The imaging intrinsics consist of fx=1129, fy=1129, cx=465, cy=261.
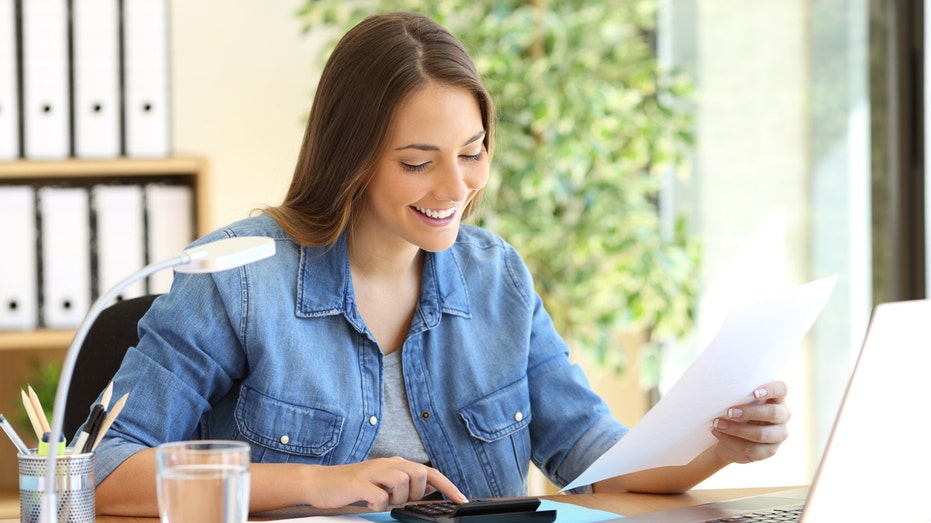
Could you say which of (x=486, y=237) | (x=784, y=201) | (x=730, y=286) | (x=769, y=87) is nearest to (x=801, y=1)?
(x=769, y=87)

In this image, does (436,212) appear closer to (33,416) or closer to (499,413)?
(499,413)

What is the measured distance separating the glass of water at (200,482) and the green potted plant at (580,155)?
167cm

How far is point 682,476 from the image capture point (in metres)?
1.27

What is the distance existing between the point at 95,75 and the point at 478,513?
1.54m

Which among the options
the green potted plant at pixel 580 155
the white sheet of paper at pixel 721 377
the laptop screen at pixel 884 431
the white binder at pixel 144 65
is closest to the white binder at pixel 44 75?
the white binder at pixel 144 65

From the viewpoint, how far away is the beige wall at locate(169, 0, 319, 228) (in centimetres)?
271

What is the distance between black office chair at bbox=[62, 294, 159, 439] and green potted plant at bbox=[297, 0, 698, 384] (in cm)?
117

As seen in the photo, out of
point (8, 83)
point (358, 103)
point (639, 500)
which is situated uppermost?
point (8, 83)

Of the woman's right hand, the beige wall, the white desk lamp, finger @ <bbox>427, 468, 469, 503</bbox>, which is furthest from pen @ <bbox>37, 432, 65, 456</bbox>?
the beige wall

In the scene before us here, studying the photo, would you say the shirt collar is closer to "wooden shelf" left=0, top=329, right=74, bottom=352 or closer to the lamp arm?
the lamp arm

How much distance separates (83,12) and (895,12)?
1.76 m

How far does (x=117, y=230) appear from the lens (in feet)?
7.48

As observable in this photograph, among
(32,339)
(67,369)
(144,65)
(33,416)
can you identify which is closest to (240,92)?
(144,65)

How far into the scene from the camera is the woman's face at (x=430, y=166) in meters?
1.33
